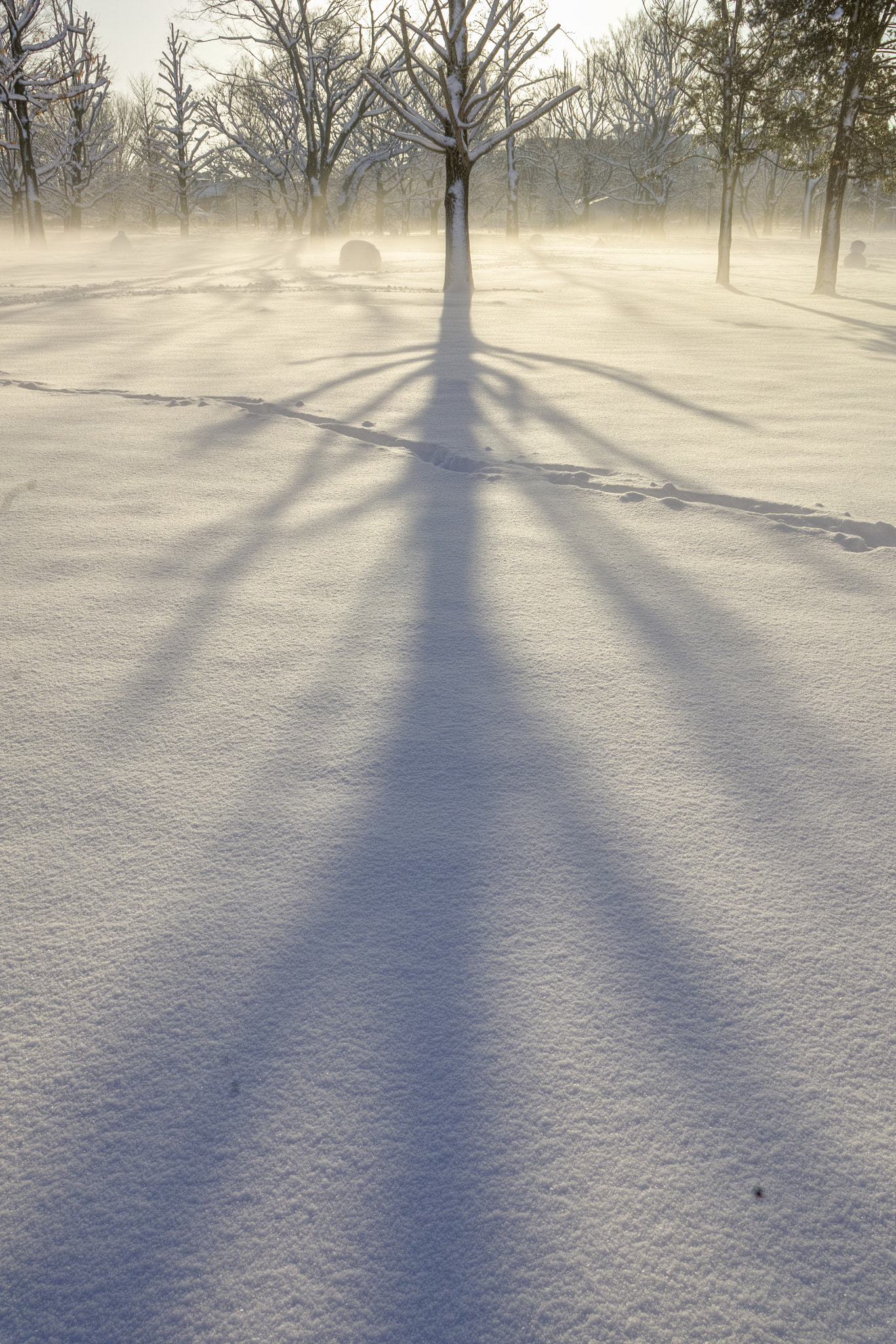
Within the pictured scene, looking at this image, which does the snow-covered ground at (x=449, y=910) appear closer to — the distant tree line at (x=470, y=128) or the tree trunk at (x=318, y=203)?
the distant tree line at (x=470, y=128)

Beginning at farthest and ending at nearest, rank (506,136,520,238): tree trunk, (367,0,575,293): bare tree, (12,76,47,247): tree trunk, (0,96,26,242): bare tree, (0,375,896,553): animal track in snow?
(506,136,520,238): tree trunk
(0,96,26,242): bare tree
(12,76,47,247): tree trunk
(367,0,575,293): bare tree
(0,375,896,553): animal track in snow

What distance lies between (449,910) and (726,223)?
56.3 feet

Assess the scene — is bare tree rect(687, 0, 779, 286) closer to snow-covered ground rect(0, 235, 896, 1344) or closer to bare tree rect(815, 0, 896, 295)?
bare tree rect(815, 0, 896, 295)

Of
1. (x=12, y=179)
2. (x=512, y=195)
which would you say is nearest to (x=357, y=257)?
(x=512, y=195)

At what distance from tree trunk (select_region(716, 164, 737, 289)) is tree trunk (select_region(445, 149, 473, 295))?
5.02 metres

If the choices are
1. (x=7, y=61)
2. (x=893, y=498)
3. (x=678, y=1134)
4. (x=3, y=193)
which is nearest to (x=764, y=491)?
(x=893, y=498)

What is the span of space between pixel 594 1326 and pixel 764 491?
147 inches

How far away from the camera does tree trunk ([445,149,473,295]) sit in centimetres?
1267

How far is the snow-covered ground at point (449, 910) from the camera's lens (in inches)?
42.5

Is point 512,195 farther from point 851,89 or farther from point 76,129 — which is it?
point 851,89

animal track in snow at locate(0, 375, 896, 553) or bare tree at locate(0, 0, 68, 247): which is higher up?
bare tree at locate(0, 0, 68, 247)

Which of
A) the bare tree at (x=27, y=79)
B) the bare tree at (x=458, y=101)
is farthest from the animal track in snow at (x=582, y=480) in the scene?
the bare tree at (x=27, y=79)

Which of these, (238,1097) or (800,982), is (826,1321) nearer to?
(800,982)

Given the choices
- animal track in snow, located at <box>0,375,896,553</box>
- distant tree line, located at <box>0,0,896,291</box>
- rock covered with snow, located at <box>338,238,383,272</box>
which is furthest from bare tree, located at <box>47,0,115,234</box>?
animal track in snow, located at <box>0,375,896,553</box>
